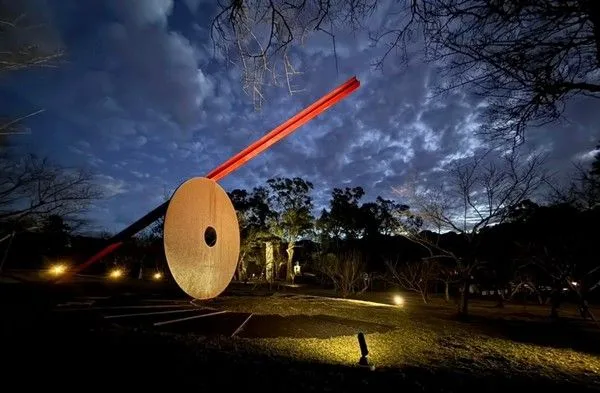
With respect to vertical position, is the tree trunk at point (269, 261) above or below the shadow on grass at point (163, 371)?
above

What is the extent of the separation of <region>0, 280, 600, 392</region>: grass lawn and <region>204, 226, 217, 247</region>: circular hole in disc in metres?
1.75

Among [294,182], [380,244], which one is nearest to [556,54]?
[294,182]

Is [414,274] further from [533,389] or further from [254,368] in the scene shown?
[254,368]

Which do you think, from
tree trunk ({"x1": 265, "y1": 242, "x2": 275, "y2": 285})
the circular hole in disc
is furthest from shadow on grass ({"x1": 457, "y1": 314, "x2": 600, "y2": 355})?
tree trunk ({"x1": 265, "y1": 242, "x2": 275, "y2": 285})

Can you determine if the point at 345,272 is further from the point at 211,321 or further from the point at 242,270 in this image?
the point at 211,321

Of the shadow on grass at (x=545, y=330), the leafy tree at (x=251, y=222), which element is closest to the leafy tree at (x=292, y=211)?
the leafy tree at (x=251, y=222)

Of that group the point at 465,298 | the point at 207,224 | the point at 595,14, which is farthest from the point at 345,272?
the point at 595,14

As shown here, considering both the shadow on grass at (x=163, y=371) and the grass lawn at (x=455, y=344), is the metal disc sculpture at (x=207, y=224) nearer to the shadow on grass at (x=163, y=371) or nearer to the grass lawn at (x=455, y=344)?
the shadow on grass at (x=163, y=371)

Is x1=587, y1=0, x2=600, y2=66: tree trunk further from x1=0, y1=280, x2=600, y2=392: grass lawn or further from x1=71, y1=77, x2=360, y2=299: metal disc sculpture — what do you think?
x1=0, y1=280, x2=600, y2=392: grass lawn

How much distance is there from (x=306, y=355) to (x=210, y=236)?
3.62 m

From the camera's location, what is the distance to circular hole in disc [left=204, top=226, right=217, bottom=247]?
225 inches

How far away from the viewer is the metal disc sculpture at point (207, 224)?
4824 millimetres

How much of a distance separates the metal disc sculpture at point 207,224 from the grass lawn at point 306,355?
1.20m

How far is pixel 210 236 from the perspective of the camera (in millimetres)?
5883
